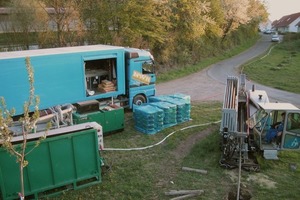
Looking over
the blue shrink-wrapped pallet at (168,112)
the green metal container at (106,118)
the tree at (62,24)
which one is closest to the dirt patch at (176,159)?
the blue shrink-wrapped pallet at (168,112)

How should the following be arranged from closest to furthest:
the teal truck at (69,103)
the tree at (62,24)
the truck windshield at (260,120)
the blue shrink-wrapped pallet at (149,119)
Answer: the teal truck at (69,103) → the truck windshield at (260,120) → the blue shrink-wrapped pallet at (149,119) → the tree at (62,24)

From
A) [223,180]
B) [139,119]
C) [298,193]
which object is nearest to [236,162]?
[223,180]

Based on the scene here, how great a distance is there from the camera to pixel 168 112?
1440 centimetres

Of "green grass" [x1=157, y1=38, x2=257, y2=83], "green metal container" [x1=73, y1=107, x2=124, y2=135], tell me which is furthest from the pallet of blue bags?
"green grass" [x1=157, y1=38, x2=257, y2=83]

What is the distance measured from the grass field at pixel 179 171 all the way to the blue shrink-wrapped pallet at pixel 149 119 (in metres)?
0.32

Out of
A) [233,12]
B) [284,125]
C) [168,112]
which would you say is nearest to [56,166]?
[168,112]

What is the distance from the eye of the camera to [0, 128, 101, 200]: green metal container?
325 inches

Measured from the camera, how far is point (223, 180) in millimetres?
9812

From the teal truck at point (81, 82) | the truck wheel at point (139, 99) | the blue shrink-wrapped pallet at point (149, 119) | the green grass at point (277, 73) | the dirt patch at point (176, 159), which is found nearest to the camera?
the dirt patch at point (176, 159)

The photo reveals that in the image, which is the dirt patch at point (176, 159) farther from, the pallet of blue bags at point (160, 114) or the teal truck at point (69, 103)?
the teal truck at point (69, 103)

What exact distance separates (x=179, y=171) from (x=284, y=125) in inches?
166

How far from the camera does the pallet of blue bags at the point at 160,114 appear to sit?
45.0 feet

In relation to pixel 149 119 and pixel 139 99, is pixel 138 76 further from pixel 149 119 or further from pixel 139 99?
→ pixel 149 119

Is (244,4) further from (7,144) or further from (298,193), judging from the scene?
(7,144)
